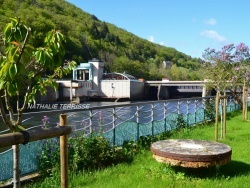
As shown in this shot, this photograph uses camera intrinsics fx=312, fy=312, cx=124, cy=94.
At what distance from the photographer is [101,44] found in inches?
5084

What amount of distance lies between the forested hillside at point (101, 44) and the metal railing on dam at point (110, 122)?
69854 millimetres

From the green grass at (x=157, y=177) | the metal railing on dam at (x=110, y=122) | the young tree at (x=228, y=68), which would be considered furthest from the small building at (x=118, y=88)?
the green grass at (x=157, y=177)

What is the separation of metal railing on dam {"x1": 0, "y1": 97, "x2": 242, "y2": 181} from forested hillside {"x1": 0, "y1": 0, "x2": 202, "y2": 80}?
2750 inches

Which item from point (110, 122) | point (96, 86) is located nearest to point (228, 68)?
point (110, 122)

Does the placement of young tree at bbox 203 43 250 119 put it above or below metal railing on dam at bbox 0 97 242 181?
above

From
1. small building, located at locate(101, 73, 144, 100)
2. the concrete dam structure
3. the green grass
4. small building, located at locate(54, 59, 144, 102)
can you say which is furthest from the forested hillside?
the green grass

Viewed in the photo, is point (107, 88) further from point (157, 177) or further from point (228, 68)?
point (157, 177)

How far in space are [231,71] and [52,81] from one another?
59.1 ft

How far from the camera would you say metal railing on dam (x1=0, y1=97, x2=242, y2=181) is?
5.24 m

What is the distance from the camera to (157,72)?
130250 millimetres

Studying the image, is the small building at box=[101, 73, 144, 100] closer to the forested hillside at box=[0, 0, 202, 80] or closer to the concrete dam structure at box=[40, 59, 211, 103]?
the concrete dam structure at box=[40, 59, 211, 103]

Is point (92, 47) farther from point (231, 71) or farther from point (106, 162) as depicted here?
point (106, 162)

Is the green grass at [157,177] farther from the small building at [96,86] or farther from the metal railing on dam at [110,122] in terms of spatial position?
the small building at [96,86]

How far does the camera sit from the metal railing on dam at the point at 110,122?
524cm
